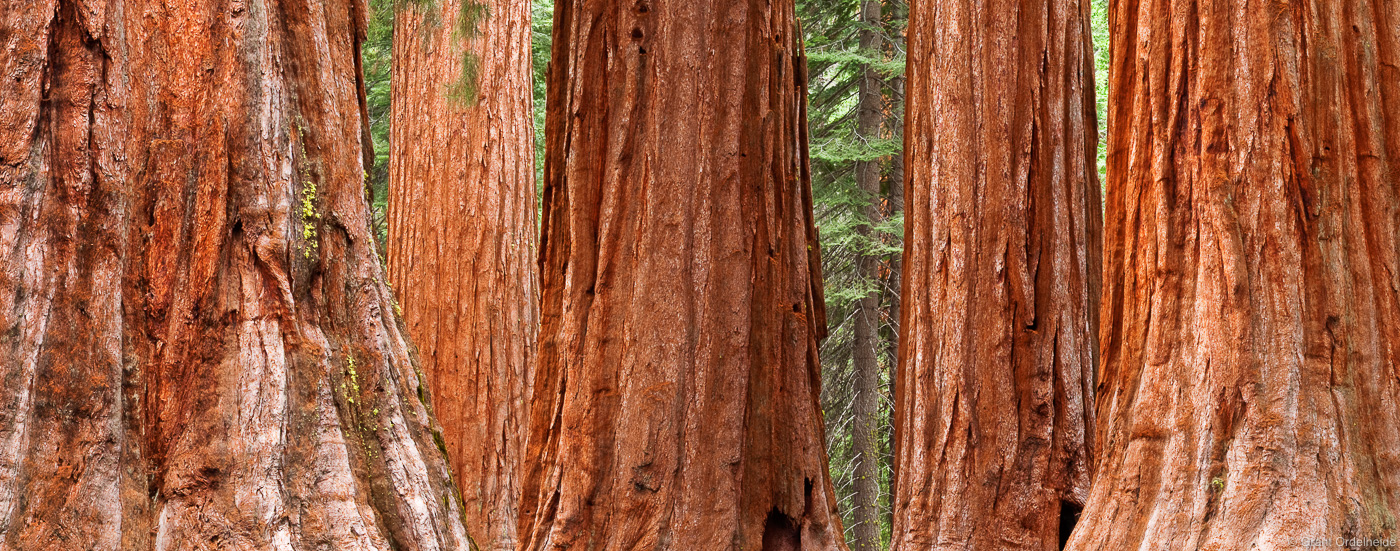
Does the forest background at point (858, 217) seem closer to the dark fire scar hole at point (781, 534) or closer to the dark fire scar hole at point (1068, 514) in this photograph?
the dark fire scar hole at point (1068, 514)

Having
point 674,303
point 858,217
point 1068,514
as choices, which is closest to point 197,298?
point 674,303

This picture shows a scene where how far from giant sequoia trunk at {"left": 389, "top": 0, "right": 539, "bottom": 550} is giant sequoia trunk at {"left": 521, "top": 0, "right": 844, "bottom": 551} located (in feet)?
9.35

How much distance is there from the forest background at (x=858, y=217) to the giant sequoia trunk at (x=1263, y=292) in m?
8.39

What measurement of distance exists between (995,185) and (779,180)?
1.68 m

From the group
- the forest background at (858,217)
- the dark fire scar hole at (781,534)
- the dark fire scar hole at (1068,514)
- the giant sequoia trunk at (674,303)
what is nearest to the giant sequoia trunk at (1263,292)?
the dark fire scar hole at (781,534)

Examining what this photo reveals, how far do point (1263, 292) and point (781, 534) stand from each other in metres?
2.04

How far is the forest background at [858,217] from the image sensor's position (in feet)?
41.2

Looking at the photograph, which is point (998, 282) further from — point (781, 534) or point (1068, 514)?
point (781, 534)

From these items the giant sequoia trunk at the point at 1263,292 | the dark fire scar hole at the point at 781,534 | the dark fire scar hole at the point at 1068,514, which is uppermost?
the giant sequoia trunk at the point at 1263,292

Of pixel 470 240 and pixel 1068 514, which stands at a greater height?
pixel 470 240

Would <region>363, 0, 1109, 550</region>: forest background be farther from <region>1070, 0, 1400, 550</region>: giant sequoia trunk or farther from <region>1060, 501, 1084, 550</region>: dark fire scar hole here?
<region>1070, 0, 1400, 550</region>: giant sequoia trunk

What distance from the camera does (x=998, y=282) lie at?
18.1 ft

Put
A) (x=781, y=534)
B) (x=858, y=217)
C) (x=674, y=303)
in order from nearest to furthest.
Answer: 1. (x=674, y=303)
2. (x=781, y=534)
3. (x=858, y=217)

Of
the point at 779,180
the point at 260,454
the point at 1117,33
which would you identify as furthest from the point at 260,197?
the point at 1117,33
